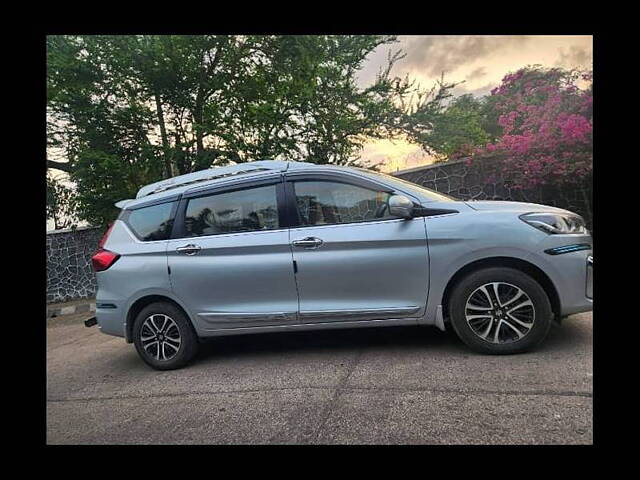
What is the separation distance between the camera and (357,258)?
3164 millimetres

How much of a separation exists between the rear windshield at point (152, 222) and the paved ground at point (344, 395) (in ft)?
4.06

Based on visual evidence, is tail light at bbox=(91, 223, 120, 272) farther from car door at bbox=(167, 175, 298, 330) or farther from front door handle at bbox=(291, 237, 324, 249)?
front door handle at bbox=(291, 237, 324, 249)

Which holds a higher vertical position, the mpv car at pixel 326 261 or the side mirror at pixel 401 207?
the side mirror at pixel 401 207

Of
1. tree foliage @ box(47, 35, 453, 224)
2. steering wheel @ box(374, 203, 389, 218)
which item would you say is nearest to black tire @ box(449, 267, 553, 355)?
steering wheel @ box(374, 203, 389, 218)

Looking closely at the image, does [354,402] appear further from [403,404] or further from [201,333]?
[201,333]

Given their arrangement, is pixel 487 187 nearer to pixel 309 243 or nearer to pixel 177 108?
pixel 309 243

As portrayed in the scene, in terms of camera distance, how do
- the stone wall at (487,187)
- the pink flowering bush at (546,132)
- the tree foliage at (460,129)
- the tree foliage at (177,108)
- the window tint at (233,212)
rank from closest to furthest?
1. the window tint at (233,212)
2. the pink flowering bush at (546,132)
3. the stone wall at (487,187)
4. the tree foliage at (177,108)
5. the tree foliage at (460,129)

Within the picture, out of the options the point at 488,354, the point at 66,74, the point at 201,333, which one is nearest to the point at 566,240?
the point at 488,354

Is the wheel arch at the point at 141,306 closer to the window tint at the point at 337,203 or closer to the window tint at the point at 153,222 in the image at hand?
the window tint at the point at 153,222

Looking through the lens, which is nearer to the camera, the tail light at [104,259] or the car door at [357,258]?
the car door at [357,258]

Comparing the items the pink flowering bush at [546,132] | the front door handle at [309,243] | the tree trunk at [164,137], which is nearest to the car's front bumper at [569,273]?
the front door handle at [309,243]

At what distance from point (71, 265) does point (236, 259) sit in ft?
26.8

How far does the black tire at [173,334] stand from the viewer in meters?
3.50
